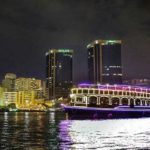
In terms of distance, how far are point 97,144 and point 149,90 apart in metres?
96.0

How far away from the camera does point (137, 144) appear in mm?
48250

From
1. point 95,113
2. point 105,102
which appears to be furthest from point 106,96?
point 95,113

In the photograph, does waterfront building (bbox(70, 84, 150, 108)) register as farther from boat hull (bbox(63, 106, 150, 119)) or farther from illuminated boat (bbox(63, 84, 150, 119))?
boat hull (bbox(63, 106, 150, 119))

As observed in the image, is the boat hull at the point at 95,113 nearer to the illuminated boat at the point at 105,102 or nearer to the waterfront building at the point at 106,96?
the illuminated boat at the point at 105,102

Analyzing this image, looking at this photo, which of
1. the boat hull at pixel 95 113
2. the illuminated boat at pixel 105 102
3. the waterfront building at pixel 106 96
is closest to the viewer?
the boat hull at pixel 95 113

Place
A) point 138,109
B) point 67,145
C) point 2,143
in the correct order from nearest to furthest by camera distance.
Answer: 1. point 67,145
2. point 2,143
3. point 138,109

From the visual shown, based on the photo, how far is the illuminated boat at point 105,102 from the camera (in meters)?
118

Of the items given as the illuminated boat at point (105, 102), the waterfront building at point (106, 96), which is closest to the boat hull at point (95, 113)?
the illuminated boat at point (105, 102)

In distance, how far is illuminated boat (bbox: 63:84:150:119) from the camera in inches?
4653

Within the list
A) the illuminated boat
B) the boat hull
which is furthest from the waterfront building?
the boat hull

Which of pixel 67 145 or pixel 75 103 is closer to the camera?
pixel 67 145

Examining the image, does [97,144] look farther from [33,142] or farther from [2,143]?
[2,143]

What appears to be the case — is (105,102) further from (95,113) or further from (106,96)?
(95,113)

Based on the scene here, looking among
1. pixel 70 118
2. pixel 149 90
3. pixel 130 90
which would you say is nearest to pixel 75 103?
pixel 70 118
